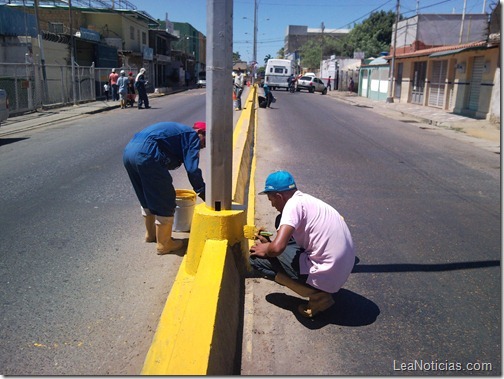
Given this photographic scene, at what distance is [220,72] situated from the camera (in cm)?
378

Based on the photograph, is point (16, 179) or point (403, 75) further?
point (403, 75)

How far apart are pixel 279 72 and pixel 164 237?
4348 centimetres

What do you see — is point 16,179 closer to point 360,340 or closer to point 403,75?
point 360,340

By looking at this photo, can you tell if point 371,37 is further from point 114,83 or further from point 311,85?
point 114,83

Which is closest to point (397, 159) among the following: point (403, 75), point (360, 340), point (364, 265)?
point (364, 265)

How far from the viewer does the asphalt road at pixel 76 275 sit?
10.8ft

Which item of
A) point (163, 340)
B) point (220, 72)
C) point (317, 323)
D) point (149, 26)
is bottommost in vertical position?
point (317, 323)

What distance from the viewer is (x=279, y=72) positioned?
153ft

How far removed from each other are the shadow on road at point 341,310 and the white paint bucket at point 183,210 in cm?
175

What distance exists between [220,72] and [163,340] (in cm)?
208

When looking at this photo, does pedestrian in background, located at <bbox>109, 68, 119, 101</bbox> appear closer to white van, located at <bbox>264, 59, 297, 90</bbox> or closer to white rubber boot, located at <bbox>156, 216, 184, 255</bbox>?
white van, located at <bbox>264, 59, 297, 90</bbox>

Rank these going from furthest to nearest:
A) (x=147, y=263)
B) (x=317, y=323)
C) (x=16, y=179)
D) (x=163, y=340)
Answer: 1. (x=16, y=179)
2. (x=147, y=263)
3. (x=317, y=323)
4. (x=163, y=340)

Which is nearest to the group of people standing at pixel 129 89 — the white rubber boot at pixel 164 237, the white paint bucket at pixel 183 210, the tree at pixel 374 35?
the white paint bucket at pixel 183 210

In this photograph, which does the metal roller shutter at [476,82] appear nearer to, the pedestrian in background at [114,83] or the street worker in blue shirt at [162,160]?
the pedestrian in background at [114,83]
